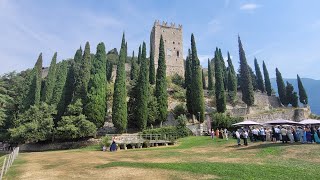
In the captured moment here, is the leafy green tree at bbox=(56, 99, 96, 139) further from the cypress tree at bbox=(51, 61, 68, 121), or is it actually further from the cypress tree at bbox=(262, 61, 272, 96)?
the cypress tree at bbox=(262, 61, 272, 96)

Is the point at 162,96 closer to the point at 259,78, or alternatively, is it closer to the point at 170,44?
the point at 259,78

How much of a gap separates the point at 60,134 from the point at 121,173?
28.5 meters

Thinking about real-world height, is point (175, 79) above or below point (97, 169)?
above

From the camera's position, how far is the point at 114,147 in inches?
1080

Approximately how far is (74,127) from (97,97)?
20.1 feet

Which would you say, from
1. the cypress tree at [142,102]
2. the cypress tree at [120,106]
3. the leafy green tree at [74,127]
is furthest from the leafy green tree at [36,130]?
the cypress tree at [142,102]

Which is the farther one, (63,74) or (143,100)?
(63,74)

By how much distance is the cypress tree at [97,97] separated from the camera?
3938 centimetres

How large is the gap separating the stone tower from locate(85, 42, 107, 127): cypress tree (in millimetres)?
37425

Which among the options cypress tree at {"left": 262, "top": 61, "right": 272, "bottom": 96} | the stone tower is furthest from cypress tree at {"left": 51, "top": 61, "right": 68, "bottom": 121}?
cypress tree at {"left": 262, "top": 61, "right": 272, "bottom": 96}

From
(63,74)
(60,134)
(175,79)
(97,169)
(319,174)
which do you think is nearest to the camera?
(319,174)

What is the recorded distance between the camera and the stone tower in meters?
80.9

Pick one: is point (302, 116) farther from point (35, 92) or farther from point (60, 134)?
point (35, 92)

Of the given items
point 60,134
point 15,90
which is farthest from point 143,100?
point 15,90
